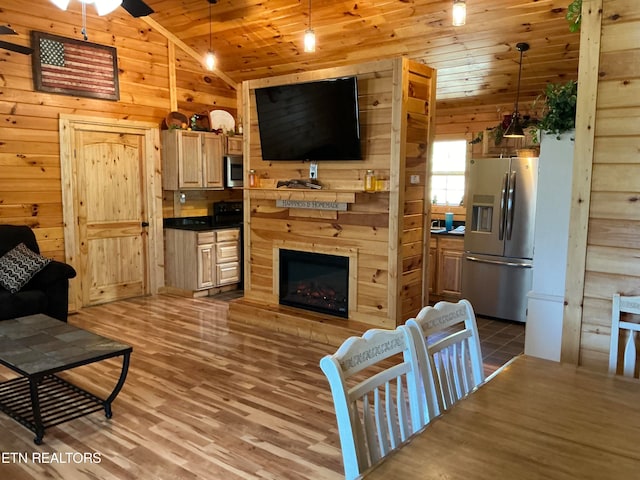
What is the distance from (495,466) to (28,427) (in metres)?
2.75

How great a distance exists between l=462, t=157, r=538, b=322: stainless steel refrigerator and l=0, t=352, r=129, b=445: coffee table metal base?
12.5 ft

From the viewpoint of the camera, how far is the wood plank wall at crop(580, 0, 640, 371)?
83.9 inches

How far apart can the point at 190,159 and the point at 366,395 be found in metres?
5.51

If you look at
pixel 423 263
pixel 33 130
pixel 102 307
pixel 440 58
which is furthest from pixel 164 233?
pixel 440 58

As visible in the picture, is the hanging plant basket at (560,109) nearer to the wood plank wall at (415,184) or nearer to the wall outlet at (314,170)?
the wood plank wall at (415,184)

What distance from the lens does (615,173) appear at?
2.19m

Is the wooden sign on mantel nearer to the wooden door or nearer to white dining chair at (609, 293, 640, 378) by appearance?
the wooden door

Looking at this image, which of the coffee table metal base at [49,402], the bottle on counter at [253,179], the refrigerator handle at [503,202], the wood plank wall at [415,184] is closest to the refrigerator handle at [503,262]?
the refrigerator handle at [503,202]

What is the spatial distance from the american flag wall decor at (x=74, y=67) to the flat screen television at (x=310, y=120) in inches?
82.0

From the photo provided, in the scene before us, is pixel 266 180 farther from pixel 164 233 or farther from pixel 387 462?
pixel 387 462

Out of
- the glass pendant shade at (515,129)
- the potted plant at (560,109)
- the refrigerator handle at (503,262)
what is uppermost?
the glass pendant shade at (515,129)

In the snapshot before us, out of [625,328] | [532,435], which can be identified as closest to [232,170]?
[625,328]

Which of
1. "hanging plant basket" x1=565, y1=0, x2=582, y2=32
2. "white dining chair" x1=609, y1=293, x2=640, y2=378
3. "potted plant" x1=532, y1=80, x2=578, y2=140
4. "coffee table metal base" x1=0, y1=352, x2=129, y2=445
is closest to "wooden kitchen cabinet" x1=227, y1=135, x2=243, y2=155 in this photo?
"coffee table metal base" x1=0, y1=352, x2=129, y2=445

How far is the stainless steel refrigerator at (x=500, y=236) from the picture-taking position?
5109 mm
